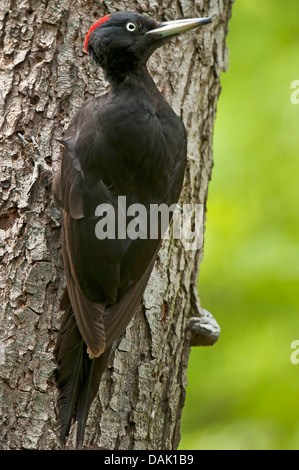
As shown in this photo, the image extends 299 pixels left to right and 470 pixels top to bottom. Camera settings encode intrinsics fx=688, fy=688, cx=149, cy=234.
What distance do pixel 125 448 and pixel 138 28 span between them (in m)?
2.06

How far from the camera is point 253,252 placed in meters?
4.61

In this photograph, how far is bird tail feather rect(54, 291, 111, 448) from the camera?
10.2 feet

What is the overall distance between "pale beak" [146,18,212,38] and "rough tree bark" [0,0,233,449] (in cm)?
30

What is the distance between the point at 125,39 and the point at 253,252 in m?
1.80

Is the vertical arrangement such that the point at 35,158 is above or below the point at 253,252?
above

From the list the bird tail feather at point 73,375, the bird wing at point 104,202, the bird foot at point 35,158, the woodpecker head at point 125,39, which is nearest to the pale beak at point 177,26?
the woodpecker head at point 125,39

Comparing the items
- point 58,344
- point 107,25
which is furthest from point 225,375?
point 107,25

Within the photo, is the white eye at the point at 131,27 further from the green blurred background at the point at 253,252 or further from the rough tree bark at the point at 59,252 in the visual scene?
the green blurred background at the point at 253,252

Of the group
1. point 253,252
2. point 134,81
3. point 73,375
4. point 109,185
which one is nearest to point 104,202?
point 109,185

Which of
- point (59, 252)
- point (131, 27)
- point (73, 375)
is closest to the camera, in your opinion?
point (73, 375)

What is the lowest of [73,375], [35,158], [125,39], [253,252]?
[73,375]

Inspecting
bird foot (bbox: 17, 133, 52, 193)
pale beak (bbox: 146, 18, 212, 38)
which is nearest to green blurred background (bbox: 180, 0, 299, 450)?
pale beak (bbox: 146, 18, 212, 38)

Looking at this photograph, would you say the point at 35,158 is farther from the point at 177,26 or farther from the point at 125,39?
the point at 177,26
